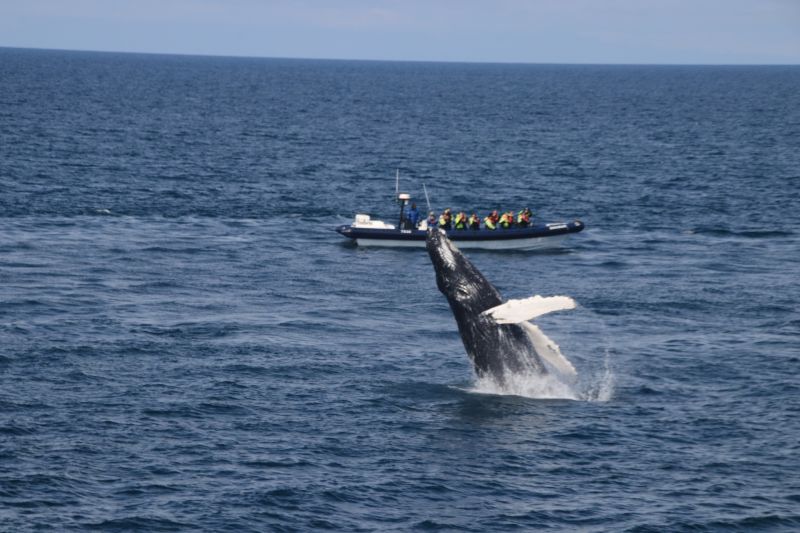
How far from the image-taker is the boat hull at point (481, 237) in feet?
214

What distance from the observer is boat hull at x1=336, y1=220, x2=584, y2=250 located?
6525 cm

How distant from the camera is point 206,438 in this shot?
117ft

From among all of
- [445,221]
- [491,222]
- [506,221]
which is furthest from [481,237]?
[445,221]

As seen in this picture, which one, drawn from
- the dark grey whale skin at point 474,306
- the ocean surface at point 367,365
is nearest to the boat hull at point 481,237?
the ocean surface at point 367,365

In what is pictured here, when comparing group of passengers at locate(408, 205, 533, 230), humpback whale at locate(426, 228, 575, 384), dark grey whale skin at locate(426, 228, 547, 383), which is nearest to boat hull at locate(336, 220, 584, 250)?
group of passengers at locate(408, 205, 533, 230)

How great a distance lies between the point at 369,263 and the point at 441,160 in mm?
51712

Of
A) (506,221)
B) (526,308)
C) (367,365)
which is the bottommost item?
(367,365)

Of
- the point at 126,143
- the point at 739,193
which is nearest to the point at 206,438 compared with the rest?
the point at 739,193

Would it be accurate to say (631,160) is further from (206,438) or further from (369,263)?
(206,438)

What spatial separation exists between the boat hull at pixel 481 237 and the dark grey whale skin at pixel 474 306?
92.7ft

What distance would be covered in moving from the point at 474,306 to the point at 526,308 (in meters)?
2.93

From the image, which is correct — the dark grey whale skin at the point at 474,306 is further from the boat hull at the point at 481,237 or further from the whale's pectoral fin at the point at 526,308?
the boat hull at the point at 481,237

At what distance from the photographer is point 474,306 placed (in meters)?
36.1

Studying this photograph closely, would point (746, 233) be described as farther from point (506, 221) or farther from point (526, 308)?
point (526, 308)
